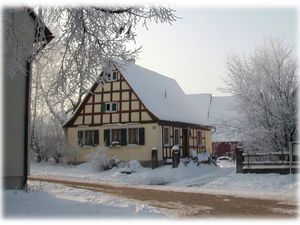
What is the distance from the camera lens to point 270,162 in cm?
1936

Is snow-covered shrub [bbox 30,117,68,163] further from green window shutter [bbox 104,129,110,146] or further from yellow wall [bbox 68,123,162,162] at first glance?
green window shutter [bbox 104,129,110,146]

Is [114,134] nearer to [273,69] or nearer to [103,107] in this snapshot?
[103,107]

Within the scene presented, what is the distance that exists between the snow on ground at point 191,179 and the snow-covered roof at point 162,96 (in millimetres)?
3927

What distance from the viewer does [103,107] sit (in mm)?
28281

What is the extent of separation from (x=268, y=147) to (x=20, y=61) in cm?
1484

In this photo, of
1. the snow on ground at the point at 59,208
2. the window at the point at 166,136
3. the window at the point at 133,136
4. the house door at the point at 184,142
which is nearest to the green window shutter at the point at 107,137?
the window at the point at 133,136

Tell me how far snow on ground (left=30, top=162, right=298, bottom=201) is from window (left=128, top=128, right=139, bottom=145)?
2.22 metres

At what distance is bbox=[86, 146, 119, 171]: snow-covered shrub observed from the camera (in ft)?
81.2

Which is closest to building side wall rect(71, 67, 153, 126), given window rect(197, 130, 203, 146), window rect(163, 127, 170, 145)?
window rect(163, 127, 170, 145)

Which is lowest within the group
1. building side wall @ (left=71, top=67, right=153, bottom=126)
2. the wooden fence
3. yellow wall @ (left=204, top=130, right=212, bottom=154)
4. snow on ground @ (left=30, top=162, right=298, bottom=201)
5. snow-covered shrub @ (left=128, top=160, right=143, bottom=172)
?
snow on ground @ (left=30, top=162, right=298, bottom=201)

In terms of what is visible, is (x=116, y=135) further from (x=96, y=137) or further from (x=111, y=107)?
(x=111, y=107)

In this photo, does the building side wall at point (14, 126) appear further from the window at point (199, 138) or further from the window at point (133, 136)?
the window at point (199, 138)

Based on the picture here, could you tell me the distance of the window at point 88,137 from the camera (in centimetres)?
2823

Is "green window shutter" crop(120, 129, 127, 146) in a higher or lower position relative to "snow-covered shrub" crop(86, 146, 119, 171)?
higher
